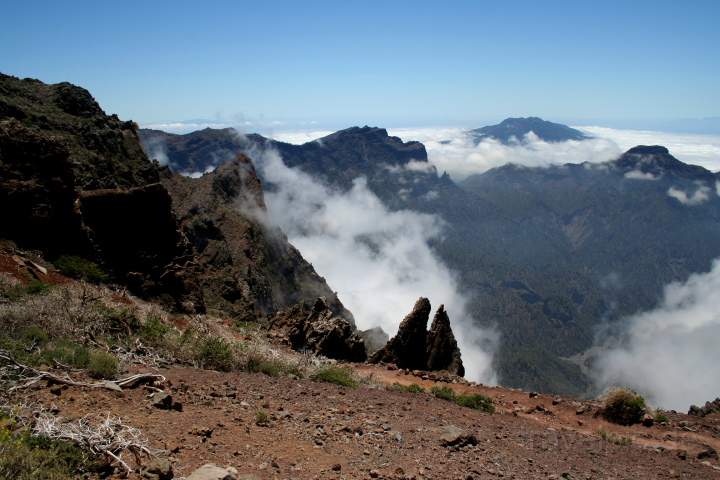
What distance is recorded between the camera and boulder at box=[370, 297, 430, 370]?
82.1 ft

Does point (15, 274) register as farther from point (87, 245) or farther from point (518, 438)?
point (518, 438)

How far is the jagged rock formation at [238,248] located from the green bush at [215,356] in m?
21.4

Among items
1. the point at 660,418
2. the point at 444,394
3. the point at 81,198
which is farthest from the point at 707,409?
the point at 81,198

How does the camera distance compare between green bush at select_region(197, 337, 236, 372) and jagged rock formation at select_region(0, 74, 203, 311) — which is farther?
jagged rock formation at select_region(0, 74, 203, 311)

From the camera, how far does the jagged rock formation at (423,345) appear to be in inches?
1007

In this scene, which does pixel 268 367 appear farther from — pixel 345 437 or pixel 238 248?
pixel 238 248

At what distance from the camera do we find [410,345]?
26141mm

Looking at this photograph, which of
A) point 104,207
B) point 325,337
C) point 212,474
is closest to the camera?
point 212,474

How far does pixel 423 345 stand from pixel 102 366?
19246 mm

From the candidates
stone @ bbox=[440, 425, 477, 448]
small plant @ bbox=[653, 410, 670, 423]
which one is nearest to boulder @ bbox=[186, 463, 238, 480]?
stone @ bbox=[440, 425, 477, 448]

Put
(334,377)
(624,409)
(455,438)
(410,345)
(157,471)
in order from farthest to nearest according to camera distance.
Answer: (410,345)
(624,409)
(334,377)
(455,438)
(157,471)

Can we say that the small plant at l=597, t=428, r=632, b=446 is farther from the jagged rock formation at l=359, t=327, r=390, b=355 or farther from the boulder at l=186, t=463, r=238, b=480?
the jagged rock formation at l=359, t=327, r=390, b=355

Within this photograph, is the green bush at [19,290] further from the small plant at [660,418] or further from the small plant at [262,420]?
the small plant at [660,418]

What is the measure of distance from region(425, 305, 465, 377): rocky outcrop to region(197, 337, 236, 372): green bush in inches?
593
